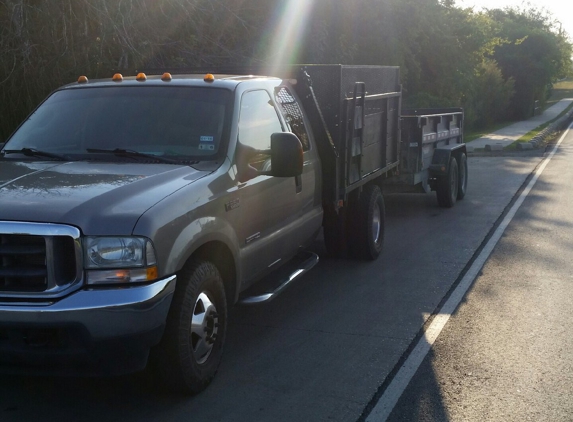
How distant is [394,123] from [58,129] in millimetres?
4989

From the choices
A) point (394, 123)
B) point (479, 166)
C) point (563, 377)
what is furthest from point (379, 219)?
point (479, 166)

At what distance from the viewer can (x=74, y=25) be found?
34.3ft

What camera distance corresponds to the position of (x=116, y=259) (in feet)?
13.8

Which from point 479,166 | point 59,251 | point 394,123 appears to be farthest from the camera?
point 479,166

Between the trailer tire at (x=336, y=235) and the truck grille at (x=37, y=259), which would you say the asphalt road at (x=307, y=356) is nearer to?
the trailer tire at (x=336, y=235)

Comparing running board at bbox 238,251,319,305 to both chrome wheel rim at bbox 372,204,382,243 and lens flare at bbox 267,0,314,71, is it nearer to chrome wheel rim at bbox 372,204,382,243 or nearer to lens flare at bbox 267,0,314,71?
chrome wheel rim at bbox 372,204,382,243

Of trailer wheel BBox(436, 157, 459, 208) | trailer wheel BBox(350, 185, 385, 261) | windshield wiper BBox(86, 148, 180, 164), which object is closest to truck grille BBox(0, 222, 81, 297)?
windshield wiper BBox(86, 148, 180, 164)

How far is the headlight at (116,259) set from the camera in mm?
4164

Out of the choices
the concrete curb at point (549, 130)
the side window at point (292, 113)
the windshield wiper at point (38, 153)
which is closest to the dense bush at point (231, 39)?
the side window at point (292, 113)

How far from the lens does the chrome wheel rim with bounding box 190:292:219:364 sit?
15.6 ft

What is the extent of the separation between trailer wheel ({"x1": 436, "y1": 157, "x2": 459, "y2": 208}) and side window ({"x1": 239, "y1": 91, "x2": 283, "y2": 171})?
6630 millimetres

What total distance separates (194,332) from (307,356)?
3.82 ft

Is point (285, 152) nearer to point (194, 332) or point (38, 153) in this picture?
point (194, 332)

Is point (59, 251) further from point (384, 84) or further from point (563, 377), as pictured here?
point (384, 84)
